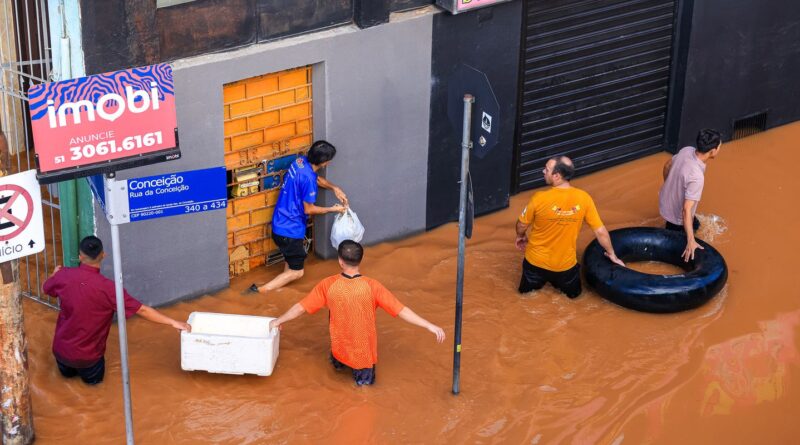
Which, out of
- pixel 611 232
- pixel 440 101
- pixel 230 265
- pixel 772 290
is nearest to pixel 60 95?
pixel 230 265

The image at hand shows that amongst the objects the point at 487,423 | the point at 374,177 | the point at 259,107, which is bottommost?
the point at 487,423

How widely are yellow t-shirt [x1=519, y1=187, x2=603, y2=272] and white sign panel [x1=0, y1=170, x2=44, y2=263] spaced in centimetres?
440

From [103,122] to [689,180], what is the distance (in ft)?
19.3

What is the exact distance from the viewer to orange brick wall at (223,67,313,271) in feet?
37.2

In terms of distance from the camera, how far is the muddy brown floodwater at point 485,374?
32.9ft

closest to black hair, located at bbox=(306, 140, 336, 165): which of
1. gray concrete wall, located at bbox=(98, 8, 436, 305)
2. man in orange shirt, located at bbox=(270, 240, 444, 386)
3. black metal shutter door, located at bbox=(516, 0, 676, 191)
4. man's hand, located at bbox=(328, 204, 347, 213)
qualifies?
gray concrete wall, located at bbox=(98, 8, 436, 305)

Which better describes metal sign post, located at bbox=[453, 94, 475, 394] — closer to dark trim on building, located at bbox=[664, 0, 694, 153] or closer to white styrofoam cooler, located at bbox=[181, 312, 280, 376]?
white styrofoam cooler, located at bbox=[181, 312, 280, 376]

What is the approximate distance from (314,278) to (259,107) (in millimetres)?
1774

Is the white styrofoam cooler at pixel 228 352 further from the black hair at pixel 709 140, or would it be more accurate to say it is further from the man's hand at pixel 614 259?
the black hair at pixel 709 140

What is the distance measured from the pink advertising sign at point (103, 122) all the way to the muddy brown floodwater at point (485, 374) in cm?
251

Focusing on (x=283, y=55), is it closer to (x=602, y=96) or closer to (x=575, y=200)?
(x=575, y=200)

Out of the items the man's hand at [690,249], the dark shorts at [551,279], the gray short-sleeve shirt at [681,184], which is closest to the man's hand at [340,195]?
the dark shorts at [551,279]

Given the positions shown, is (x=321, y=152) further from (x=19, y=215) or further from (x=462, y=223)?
(x=19, y=215)

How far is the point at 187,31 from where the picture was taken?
35.0 feet
